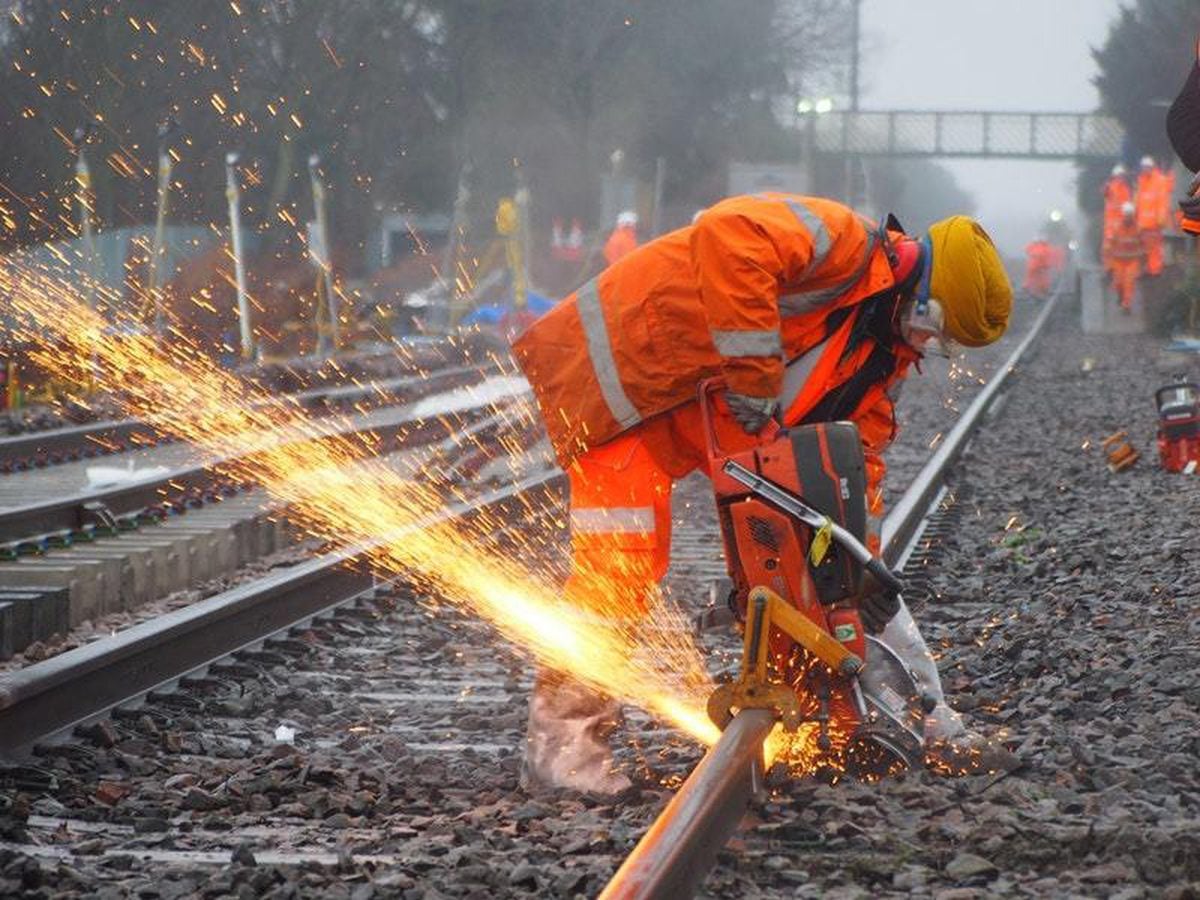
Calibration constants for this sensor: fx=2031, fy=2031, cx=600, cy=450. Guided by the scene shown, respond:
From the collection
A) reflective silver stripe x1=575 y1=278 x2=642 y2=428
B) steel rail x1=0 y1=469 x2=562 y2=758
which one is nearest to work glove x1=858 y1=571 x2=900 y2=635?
reflective silver stripe x1=575 y1=278 x2=642 y2=428

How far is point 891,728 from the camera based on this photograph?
454 centimetres

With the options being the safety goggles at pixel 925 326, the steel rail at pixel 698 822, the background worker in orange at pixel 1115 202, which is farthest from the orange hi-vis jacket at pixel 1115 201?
the steel rail at pixel 698 822

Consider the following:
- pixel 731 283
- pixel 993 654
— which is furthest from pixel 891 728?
pixel 993 654

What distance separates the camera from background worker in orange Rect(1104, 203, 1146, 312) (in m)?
30.0

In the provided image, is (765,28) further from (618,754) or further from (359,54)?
(618,754)

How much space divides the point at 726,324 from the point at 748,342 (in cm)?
6

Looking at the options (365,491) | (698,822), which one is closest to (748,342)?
(698,822)

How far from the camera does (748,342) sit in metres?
4.28

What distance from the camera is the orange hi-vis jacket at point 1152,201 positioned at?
27.9 m

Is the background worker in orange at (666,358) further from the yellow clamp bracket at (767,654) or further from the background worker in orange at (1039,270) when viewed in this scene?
the background worker in orange at (1039,270)

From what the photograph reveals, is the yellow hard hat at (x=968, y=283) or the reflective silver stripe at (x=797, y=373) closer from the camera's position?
the yellow hard hat at (x=968, y=283)

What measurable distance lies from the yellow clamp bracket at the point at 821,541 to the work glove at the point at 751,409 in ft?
0.84

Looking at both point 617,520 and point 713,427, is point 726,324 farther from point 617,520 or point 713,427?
point 617,520

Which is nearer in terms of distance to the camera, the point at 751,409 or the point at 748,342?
the point at 748,342
